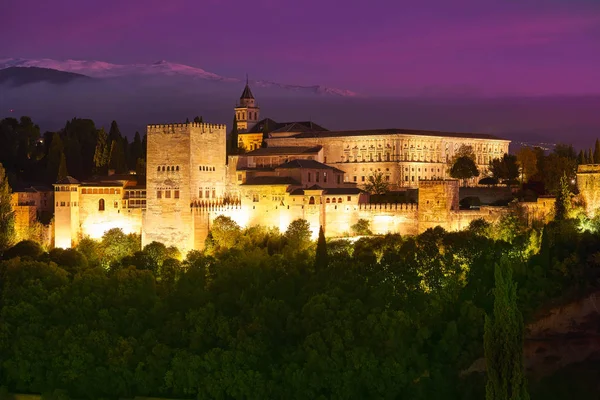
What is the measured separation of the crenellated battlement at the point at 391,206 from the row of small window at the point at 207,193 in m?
5.17

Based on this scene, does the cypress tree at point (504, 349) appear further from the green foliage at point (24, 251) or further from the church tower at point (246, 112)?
the church tower at point (246, 112)

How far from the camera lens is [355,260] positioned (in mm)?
35969

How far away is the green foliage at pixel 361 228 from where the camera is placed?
4109cm

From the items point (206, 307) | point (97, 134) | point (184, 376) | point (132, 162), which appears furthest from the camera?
point (97, 134)

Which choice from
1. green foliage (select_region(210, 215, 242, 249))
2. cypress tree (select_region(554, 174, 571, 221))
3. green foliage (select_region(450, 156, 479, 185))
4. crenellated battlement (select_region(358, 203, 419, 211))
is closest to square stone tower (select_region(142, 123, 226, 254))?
green foliage (select_region(210, 215, 242, 249))

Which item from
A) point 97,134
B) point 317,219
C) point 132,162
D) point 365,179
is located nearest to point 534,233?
point 317,219

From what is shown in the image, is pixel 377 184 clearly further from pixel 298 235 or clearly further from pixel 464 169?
pixel 298 235

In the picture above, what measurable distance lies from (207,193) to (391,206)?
6384mm

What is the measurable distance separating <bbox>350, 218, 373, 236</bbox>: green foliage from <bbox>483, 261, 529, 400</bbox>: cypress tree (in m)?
17.1

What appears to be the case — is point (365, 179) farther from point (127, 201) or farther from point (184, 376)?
point (184, 376)

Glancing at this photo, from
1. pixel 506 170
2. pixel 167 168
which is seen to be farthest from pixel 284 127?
pixel 167 168

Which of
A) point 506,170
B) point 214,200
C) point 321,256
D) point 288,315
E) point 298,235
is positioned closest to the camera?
point 288,315

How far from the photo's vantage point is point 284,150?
51.1 metres

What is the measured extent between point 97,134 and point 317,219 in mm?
21358
